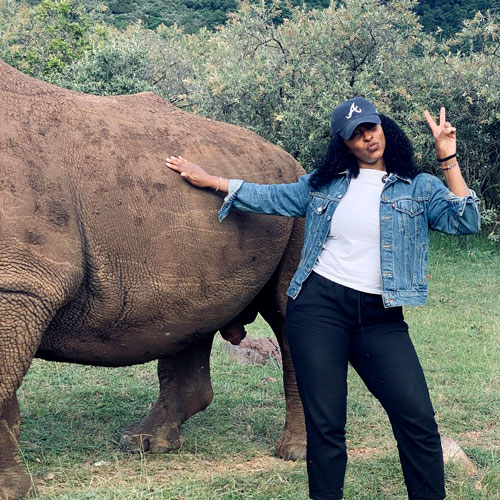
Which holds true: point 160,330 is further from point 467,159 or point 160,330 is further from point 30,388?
point 467,159

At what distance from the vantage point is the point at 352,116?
4.10m

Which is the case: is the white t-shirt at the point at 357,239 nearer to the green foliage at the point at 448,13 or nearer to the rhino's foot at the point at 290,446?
the rhino's foot at the point at 290,446

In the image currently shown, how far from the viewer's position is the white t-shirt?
4.07 meters

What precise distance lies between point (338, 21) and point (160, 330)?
1157 centimetres

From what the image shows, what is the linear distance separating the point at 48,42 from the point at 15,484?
19.7 m

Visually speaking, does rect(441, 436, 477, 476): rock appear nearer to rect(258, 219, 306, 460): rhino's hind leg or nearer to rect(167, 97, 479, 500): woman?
rect(258, 219, 306, 460): rhino's hind leg

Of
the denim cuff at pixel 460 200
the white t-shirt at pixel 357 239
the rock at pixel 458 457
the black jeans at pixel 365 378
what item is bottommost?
the rock at pixel 458 457

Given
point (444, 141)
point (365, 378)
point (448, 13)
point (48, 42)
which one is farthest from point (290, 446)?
point (448, 13)

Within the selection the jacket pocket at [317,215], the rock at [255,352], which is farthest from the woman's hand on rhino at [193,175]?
the rock at [255,352]

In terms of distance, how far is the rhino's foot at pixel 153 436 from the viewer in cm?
566

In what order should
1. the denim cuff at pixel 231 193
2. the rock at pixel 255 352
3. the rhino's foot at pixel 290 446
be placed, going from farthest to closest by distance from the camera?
the rock at pixel 255 352 → the rhino's foot at pixel 290 446 → the denim cuff at pixel 231 193

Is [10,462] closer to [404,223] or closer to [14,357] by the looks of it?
[14,357]

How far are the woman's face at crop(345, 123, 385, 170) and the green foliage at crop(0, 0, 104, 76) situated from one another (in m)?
15.7

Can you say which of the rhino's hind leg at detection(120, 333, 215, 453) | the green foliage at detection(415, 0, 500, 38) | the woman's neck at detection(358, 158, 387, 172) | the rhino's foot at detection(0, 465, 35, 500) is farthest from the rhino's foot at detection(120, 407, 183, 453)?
the green foliage at detection(415, 0, 500, 38)
